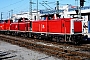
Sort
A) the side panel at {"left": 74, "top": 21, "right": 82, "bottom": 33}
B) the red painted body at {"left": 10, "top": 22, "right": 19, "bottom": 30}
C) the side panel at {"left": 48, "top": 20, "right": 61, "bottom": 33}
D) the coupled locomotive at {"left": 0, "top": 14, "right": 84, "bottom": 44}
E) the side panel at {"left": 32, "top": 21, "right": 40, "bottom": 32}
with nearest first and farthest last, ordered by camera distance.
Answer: the coupled locomotive at {"left": 0, "top": 14, "right": 84, "bottom": 44}, the side panel at {"left": 74, "top": 21, "right": 82, "bottom": 33}, the side panel at {"left": 48, "top": 20, "right": 61, "bottom": 33}, the side panel at {"left": 32, "top": 21, "right": 40, "bottom": 32}, the red painted body at {"left": 10, "top": 22, "right": 19, "bottom": 30}

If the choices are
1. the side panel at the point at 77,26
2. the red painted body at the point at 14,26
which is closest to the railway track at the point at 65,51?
the side panel at the point at 77,26

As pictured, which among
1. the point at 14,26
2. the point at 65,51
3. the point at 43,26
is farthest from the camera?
the point at 14,26

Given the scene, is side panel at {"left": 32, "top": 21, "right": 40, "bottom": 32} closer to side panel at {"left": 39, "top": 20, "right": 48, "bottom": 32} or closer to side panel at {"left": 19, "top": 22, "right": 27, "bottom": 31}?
side panel at {"left": 39, "top": 20, "right": 48, "bottom": 32}

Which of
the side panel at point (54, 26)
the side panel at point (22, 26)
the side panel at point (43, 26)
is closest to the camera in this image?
the side panel at point (54, 26)

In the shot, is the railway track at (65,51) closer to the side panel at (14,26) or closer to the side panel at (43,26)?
the side panel at (43,26)

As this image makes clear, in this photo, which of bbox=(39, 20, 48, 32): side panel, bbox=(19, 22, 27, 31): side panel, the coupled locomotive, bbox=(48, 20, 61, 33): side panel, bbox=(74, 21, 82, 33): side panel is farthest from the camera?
bbox=(19, 22, 27, 31): side panel

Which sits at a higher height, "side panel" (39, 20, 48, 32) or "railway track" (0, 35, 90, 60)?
"side panel" (39, 20, 48, 32)

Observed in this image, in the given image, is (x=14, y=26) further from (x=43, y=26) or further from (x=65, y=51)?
(x=65, y=51)

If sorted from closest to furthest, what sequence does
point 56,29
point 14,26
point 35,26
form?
point 56,29 → point 35,26 → point 14,26

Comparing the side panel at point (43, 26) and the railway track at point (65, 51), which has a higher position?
the side panel at point (43, 26)

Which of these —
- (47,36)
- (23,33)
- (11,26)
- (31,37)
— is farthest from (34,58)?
(11,26)

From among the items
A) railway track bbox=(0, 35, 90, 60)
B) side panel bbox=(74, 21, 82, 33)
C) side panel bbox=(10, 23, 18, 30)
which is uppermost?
side panel bbox=(74, 21, 82, 33)

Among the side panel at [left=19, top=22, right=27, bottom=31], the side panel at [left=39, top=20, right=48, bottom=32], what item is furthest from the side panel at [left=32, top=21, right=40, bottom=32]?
the side panel at [left=19, top=22, right=27, bottom=31]

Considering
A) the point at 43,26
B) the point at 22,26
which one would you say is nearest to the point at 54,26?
the point at 43,26
